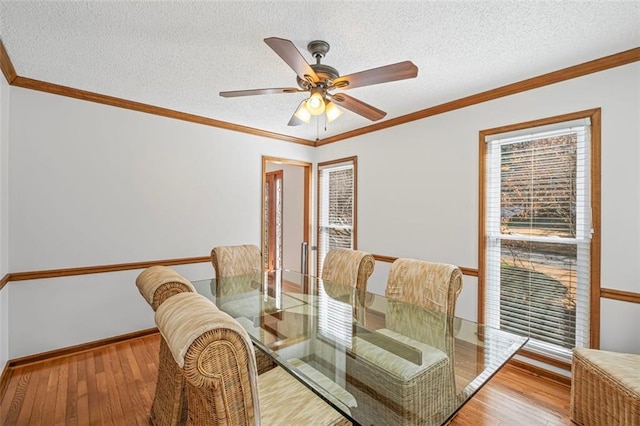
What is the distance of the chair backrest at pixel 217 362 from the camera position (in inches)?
33.1

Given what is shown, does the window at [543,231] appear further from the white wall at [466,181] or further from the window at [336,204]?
the window at [336,204]

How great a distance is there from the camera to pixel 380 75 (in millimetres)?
1719

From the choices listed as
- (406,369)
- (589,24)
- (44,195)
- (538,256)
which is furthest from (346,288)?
(44,195)

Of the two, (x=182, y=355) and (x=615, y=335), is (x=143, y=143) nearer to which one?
(x=182, y=355)

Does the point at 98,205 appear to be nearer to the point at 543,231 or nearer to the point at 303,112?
the point at 303,112

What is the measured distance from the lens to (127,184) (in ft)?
10.3

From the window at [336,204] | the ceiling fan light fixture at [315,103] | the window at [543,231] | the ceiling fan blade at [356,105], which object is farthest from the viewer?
the window at [336,204]

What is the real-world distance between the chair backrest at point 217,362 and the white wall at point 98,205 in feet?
8.59

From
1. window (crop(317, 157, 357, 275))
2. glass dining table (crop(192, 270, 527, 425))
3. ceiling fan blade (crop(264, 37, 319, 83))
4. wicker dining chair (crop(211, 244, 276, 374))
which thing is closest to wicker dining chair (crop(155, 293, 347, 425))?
glass dining table (crop(192, 270, 527, 425))

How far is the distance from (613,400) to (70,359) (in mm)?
4034

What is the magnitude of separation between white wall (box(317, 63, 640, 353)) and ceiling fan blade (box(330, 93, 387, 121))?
119 centimetres

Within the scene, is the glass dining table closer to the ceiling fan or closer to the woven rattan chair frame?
the woven rattan chair frame

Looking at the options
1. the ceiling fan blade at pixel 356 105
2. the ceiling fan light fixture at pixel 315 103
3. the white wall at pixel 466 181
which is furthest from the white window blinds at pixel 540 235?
the ceiling fan light fixture at pixel 315 103

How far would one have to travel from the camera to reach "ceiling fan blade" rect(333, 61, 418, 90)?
63.4 inches
